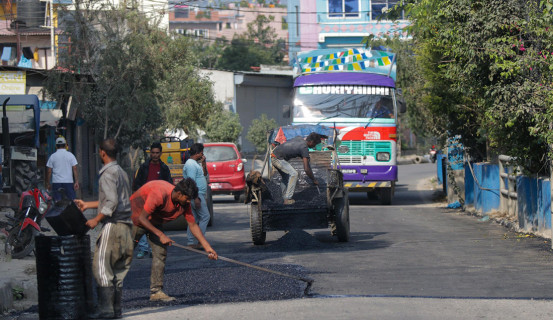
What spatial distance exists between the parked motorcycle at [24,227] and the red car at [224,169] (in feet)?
38.0

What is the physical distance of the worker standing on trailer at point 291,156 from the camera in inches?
529

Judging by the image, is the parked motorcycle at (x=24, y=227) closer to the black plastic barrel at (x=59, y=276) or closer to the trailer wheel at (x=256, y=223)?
the trailer wheel at (x=256, y=223)

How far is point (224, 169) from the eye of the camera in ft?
76.9

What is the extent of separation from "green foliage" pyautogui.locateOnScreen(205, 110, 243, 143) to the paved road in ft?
88.3

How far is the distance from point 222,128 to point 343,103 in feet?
70.5

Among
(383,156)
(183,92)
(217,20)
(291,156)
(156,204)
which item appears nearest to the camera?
(156,204)

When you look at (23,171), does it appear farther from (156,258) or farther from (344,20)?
(344,20)

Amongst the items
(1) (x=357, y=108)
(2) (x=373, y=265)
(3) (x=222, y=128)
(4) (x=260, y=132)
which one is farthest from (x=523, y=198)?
(4) (x=260, y=132)

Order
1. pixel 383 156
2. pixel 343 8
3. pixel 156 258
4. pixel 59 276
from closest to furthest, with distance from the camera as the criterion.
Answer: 1. pixel 59 276
2. pixel 156 258
3. pixel 383 156
4. pixel 343 8

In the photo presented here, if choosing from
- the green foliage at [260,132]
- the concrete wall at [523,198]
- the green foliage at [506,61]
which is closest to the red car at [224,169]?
the concrete wall at [523,198]

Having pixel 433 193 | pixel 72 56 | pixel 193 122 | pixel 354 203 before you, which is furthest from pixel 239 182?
pixel 193 122

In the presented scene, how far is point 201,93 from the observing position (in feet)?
128

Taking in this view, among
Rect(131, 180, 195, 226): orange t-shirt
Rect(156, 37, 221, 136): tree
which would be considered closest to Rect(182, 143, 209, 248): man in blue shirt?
Rect(131, 180, 195, 226): orange t-shirt

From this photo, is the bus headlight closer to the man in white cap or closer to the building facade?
the man in white cap
